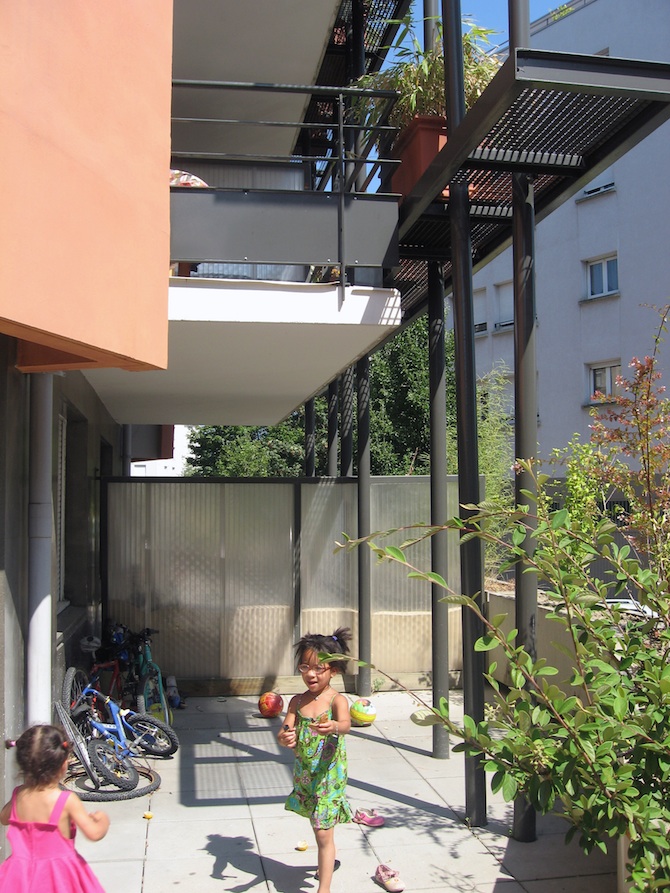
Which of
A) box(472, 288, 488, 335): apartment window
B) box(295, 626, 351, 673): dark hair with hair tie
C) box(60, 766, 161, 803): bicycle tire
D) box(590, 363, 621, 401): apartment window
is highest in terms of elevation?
box(472, 288, 488, 335): apartment window

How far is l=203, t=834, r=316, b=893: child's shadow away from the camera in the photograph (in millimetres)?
4508

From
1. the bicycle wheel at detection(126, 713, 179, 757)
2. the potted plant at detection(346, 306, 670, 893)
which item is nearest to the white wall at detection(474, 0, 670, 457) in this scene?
the bicycle wheel at detection(126, 713, 179, 757)

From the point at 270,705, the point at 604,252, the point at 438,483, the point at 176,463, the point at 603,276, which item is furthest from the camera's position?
the point at 176,463

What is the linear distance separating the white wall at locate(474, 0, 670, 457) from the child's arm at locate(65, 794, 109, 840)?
1889 cm

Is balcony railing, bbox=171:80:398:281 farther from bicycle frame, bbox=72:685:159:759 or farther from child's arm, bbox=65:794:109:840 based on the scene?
child's arm, bbox=65:794:109:840

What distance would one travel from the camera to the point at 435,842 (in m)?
5.08

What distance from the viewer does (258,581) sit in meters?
9.11

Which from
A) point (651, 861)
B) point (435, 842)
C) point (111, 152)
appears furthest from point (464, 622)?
point (111, 152)

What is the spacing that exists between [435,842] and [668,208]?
63.8ft

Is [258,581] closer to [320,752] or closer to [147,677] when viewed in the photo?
[147,677]

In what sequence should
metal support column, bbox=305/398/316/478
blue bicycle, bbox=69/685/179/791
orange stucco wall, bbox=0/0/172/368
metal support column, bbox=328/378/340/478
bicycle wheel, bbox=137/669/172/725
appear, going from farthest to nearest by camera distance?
metal support column, bbox=305/398/316/478
metal support column, bbox=328/378/340/478
bicycle wheel, bbox=137/669/172/725
blue bicycle, bbox=69/685/179/791
orange stucco wall, bbox=0/0/172/368

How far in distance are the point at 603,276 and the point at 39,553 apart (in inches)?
833

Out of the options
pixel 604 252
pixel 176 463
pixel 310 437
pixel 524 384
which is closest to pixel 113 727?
pixel 524 384

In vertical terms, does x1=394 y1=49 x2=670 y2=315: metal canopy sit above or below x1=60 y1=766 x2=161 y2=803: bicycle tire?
above
